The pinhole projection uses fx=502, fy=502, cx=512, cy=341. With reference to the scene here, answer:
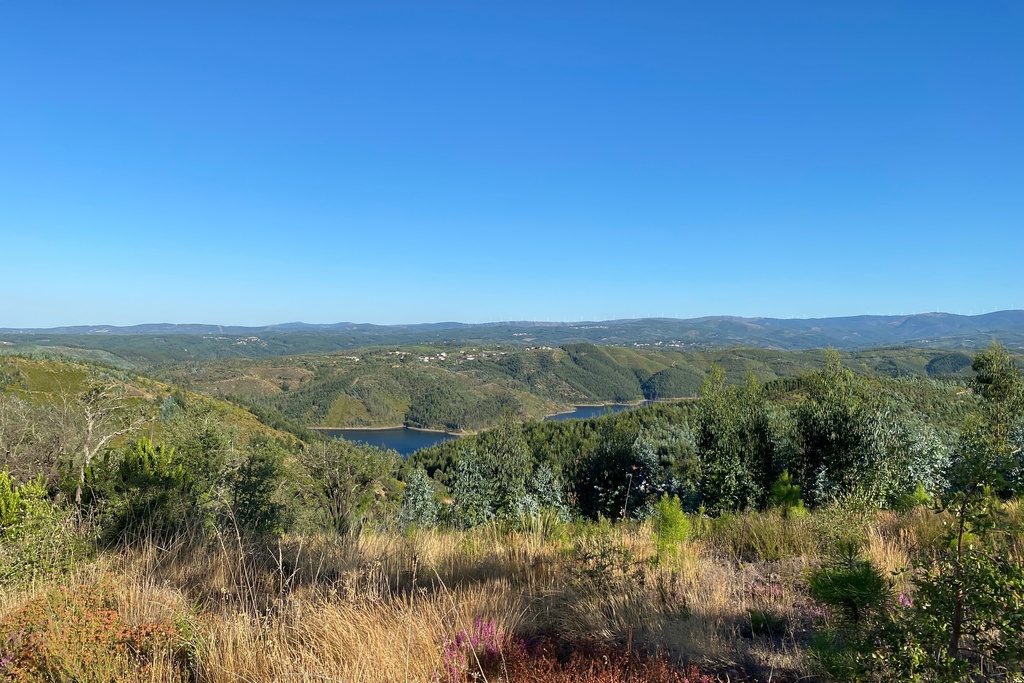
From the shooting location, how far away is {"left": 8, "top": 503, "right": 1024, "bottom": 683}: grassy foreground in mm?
2320

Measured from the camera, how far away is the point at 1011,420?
18.7 metres

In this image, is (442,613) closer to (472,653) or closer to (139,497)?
(472,653)

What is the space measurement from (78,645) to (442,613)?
1750 mm

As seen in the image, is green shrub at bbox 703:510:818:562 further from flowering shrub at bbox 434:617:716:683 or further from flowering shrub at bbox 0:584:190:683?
flowering shrub at bbox 0:584:190:683

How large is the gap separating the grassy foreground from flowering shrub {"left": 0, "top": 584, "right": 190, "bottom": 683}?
0.01 m

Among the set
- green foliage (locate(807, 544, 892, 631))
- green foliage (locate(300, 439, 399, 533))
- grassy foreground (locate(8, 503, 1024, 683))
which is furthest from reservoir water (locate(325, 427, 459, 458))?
green foliage (locate(807, 544, 892, 631))

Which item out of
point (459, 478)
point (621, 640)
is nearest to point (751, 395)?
point (459, 478)

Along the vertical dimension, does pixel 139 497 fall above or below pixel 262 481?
above

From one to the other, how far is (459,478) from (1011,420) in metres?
24.5

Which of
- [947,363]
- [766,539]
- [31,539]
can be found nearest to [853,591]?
[766,539]

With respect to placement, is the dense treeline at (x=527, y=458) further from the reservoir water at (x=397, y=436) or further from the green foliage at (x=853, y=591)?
the reservoir water at (x=397, y=436)

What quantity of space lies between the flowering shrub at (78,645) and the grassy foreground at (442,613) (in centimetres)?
1

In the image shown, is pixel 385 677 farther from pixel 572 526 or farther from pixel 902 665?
pixel 572 526

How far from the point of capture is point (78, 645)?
2.44 m
